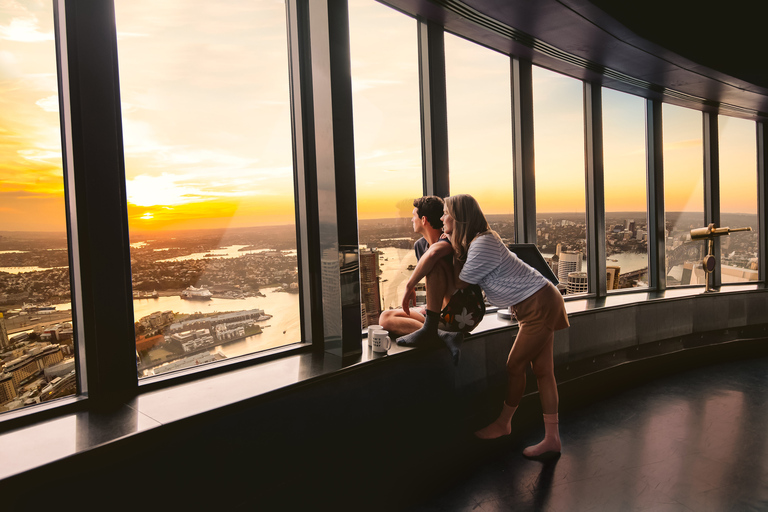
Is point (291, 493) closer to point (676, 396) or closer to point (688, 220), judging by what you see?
point (676, 396)

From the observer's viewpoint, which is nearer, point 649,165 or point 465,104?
point 465,104

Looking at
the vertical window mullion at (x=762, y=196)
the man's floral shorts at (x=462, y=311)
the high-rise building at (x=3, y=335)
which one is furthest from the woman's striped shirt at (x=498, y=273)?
the vertical window mullion at (x=762, y=196)

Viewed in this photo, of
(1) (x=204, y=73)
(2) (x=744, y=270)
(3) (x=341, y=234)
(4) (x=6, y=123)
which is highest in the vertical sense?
(1) (x=204, y=73)

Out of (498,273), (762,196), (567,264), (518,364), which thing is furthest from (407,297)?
(762,196)

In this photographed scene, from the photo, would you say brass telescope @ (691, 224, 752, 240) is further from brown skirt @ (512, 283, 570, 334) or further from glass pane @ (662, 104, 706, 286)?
brown skirt @ (512, 283, 570, 334)

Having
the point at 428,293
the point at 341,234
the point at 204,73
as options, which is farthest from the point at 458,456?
the point at 204,73

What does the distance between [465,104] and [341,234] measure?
1753 millimetres

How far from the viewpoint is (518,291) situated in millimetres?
2574

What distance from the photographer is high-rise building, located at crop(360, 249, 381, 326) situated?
2978mm

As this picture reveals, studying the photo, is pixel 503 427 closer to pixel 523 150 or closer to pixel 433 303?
pixel 433 303

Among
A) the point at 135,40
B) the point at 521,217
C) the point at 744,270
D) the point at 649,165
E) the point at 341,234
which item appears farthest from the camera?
the point at 744,270

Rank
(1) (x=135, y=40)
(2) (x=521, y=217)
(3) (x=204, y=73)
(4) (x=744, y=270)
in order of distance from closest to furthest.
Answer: (1) (x=135, y=40) → (3) (x=204, y=73) → (2) (x=521, y=217) → (4) (x=744, y=270)

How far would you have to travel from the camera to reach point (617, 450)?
269 centimetres

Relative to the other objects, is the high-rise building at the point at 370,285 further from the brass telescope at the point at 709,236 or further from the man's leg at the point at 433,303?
the brass telescope at the point at 709,236
